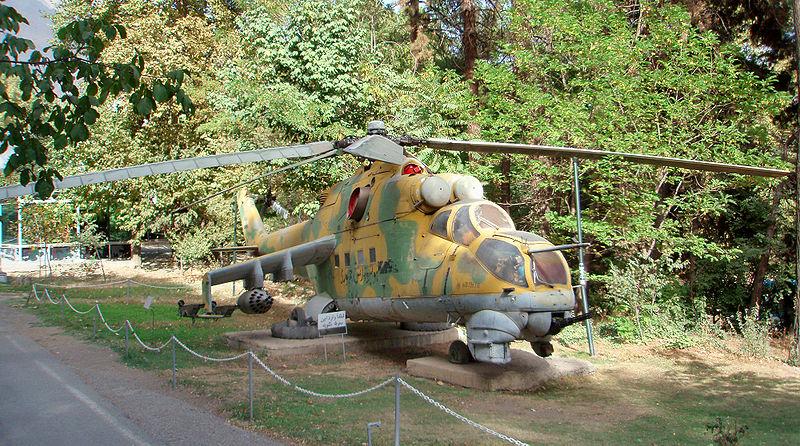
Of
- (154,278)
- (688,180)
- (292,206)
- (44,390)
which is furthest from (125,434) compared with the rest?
(154,278)

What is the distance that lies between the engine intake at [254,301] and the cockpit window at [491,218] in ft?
16.4

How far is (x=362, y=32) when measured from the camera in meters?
21.7

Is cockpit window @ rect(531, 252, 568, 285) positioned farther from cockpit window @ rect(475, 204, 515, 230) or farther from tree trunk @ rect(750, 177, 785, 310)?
tree trunk @ rect(750, 177, 785, 310)

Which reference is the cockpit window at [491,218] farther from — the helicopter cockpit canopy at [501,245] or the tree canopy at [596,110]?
the tree canopy at [596,110]

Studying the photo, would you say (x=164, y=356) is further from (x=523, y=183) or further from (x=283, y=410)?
(x=523, y=183)

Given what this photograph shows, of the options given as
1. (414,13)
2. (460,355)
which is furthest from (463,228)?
(414,13)

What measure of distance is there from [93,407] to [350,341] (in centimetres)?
594

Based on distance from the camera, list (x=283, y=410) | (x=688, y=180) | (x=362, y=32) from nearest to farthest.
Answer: (x=283, y=410) → (x=688, y=180) → (x=362, y=32)

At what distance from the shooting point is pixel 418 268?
10969mm

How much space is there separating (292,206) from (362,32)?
7.54m

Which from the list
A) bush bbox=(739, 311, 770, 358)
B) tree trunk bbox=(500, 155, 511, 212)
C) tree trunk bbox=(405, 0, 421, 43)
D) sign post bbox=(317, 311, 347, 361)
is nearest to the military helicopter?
sign post bbox=(317, 311, 347, 361)

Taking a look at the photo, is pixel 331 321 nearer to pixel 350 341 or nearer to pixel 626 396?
pixel 350 341

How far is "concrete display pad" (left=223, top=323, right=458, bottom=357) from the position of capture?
13492mm

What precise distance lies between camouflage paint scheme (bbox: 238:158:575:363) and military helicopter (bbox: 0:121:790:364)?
0.7 inches
